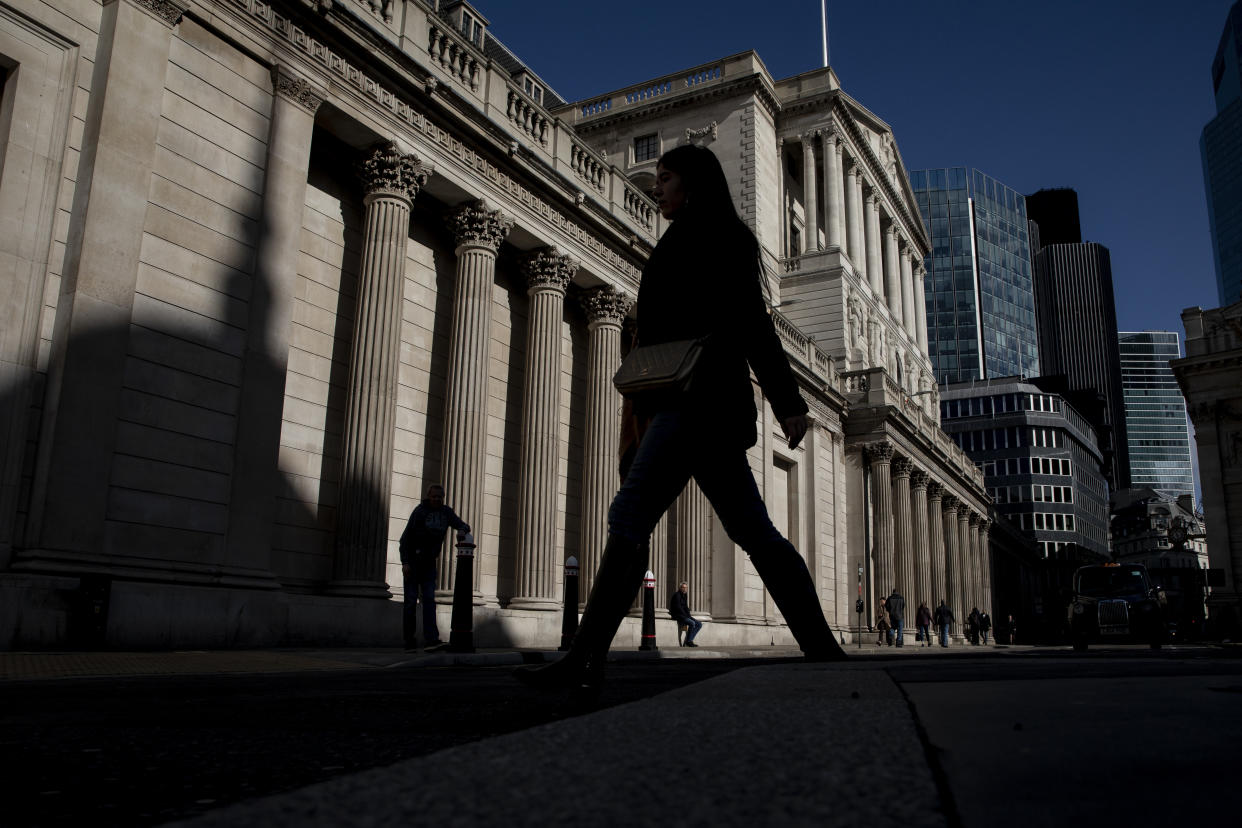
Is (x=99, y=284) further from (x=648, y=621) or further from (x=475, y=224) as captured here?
(x=648, y=621)

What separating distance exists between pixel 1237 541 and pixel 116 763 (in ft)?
173

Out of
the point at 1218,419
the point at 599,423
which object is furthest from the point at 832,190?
the point at 599,423

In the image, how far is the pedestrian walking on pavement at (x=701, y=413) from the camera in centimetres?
337

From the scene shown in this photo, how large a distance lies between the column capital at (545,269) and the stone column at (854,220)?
2526 cm

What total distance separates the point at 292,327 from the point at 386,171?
2.95 m

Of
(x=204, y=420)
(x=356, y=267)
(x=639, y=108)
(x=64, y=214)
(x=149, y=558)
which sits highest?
(x=639, y=108)

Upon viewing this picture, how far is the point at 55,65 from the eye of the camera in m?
10.5

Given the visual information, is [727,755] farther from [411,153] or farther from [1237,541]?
[1237,541]

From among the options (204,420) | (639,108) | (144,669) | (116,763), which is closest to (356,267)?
(204,420)

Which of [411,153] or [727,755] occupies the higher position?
[411,153]

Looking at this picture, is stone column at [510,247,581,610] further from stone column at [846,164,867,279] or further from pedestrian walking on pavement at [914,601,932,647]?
stone column at [846,164,867,279]

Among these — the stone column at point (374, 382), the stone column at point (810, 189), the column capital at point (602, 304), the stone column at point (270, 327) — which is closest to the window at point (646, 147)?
the stone column at point (810, 189)

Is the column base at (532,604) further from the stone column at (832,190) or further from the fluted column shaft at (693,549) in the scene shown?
the stone column at (832,190)

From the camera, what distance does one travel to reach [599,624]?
3322mm
